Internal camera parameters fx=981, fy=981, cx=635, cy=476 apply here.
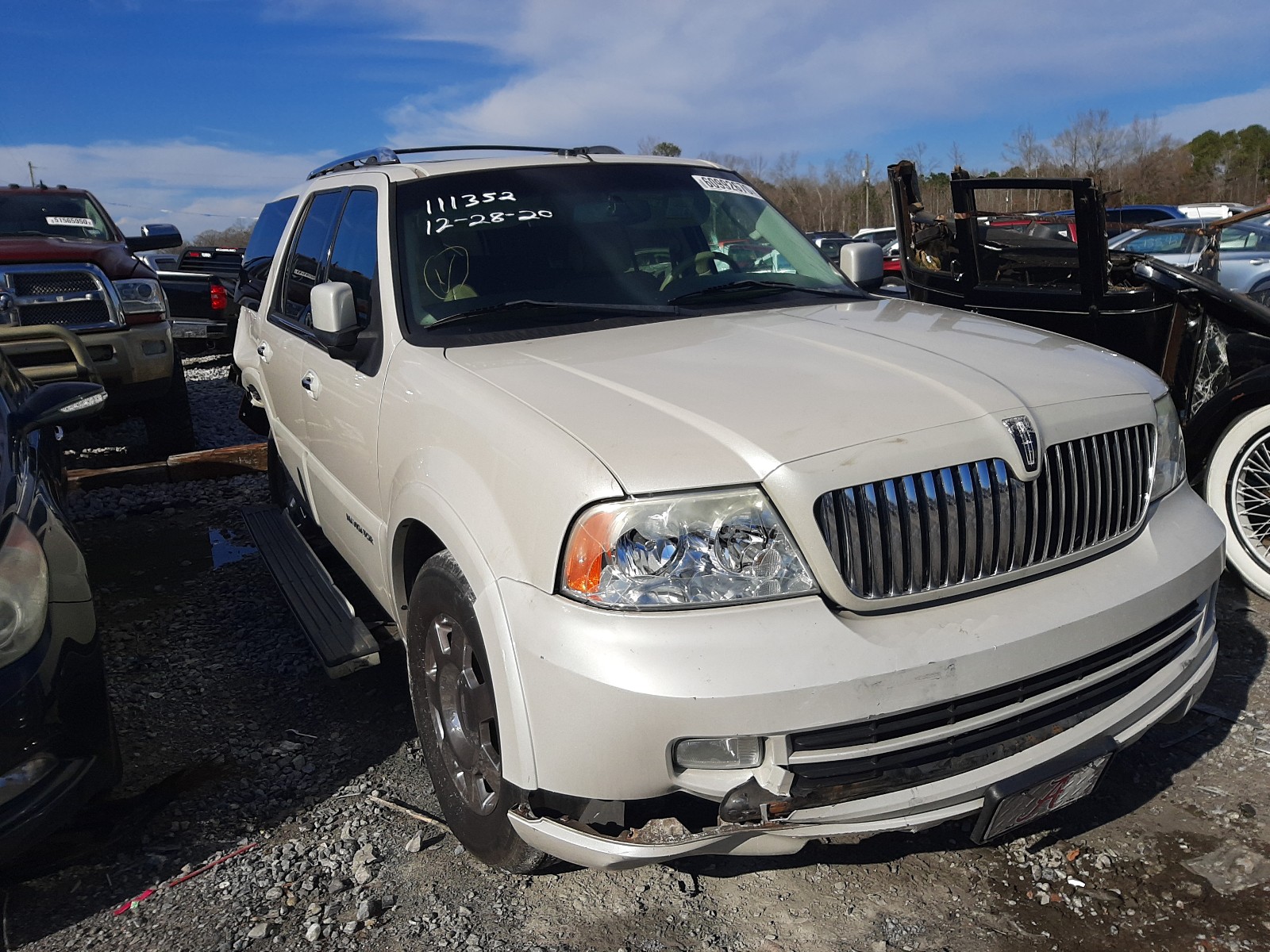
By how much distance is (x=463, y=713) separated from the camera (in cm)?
266

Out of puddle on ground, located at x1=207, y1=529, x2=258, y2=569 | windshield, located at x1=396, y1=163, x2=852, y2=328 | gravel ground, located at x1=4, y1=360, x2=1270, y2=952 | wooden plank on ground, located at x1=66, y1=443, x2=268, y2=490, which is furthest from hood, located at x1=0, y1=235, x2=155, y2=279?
windshield, located at x1=396, y1=163, x2=852, y2=328

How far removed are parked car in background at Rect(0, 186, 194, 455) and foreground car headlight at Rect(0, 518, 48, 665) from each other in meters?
4.75

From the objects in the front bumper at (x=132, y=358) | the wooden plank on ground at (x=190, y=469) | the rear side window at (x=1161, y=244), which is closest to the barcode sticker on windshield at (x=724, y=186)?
the wooden plank on ground at (x=190, y=469)

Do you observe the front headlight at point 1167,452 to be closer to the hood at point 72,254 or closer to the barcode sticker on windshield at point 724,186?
the barcode sticker on windshield at point 724,186

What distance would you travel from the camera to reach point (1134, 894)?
2.52 m

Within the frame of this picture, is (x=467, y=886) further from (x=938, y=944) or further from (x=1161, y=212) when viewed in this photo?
(x=1161, y=212)

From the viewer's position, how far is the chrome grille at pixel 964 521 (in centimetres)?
216

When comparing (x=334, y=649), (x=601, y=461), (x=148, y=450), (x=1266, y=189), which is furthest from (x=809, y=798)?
(x=1266, y=189)

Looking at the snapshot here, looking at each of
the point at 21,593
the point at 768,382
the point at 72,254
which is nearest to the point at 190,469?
the point at 72,254

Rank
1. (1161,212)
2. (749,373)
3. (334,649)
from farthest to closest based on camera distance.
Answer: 1. (1161,212)
2. (334,649)
3. (749,373)

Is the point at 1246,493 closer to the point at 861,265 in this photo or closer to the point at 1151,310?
the point at 1151,310

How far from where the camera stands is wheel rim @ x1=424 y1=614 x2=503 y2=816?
98.3 inches

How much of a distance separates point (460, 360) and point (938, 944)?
198cm

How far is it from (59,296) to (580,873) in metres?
6.57
